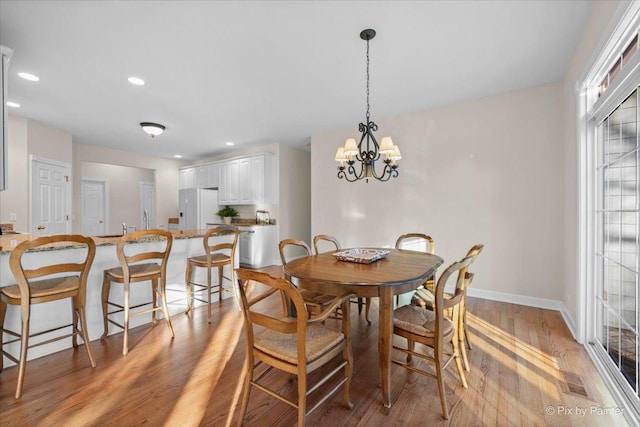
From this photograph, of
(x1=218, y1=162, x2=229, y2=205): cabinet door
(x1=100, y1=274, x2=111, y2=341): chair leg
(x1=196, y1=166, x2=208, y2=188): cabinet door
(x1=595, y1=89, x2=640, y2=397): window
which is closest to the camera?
(x1=595, y1=89, x2=640, y2=397): window

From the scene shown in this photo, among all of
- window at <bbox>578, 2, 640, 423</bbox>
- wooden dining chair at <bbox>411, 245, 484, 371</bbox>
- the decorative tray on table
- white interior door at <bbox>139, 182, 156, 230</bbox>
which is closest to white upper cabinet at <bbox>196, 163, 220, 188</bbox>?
white interior door at <bbox>139, 182, 156, 230</bbox>

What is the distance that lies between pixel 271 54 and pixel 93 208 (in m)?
7.48

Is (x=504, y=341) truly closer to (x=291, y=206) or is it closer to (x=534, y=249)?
(x=534, y=249)

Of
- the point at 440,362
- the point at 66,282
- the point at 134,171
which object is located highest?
the point at 134,171

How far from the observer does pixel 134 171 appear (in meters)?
8.19

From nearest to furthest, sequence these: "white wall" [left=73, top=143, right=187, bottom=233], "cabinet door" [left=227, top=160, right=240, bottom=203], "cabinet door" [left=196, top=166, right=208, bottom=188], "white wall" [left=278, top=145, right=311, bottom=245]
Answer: "white wall" [left=73, top=143, right=187, bottom=233] → "white wall" [left=278, top=145, right=311, bottom=245] → "cabinet door" [left=227, top=160, right=240, bottom=203] → "cabinet door" [left=196, top=166, right=208, bottom=188]

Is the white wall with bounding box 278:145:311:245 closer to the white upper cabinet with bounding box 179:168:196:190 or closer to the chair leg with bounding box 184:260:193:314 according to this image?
the white upper cabinet with bounding box 179:168:196:190

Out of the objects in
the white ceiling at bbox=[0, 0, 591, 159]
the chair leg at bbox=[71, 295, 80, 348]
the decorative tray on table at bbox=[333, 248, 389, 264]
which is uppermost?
the white ceiling at bbox=[0, 0, 591, 159]

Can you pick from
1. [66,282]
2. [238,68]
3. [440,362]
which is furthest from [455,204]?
[66,282]

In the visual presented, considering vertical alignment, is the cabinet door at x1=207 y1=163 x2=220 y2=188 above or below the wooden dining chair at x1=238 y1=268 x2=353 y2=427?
above

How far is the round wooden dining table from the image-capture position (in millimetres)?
1660

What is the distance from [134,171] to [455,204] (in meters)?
8.57

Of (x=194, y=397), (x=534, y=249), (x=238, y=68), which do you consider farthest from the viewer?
(x=534, y=249)

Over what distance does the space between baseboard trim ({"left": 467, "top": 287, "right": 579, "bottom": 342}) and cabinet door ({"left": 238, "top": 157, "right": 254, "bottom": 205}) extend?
4.57 m
